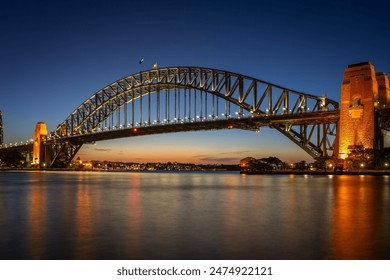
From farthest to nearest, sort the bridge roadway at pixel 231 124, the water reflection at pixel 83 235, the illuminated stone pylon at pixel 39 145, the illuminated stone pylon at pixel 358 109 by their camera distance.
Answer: the illuminated stone pylon at pixel 39 145 < the bridge roadway at pixel 231 124 < the illuminated stone pylon at pixel 358 109 < the water reflection at pixel 83 235

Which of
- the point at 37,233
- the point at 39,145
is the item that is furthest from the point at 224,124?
the point at 37,233

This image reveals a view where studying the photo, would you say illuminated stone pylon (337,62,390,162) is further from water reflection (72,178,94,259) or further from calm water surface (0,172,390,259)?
water reflection (72,178,94,259)

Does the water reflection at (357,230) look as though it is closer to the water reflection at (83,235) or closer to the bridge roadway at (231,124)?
the water reflection at (83,235)

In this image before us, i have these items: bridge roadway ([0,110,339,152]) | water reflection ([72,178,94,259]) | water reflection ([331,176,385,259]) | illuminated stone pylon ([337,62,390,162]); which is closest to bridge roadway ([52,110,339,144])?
bridge roadway ([0,110,339,152])

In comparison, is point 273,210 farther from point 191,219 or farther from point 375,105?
point 375,105

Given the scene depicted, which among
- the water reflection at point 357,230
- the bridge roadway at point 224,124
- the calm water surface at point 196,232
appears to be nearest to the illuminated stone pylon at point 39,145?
the bridge roadway at point 224,124
